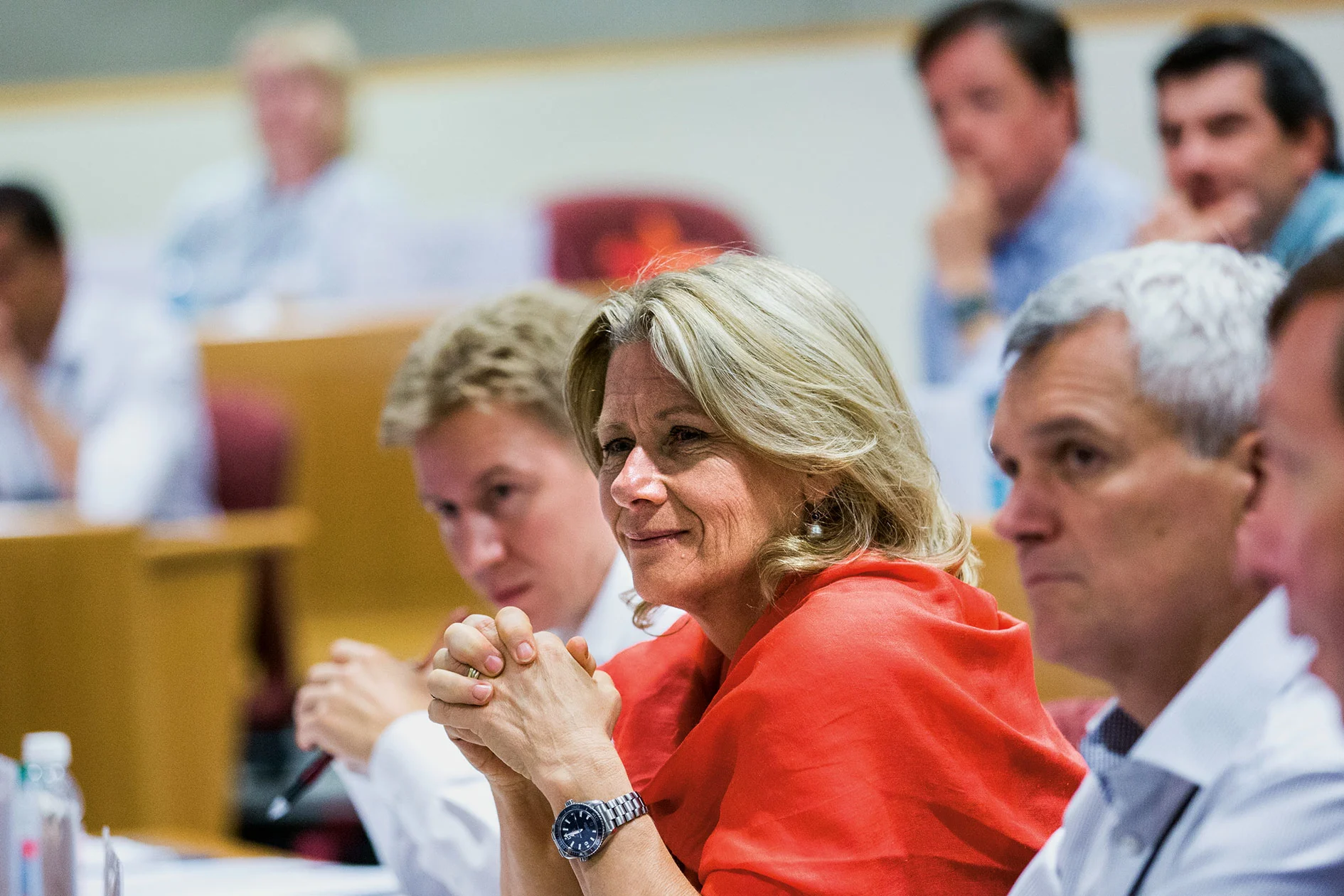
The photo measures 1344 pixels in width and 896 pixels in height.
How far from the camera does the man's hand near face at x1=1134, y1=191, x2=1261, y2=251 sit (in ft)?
8.88

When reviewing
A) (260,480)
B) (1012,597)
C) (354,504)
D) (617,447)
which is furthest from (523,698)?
Answer: (260,480)

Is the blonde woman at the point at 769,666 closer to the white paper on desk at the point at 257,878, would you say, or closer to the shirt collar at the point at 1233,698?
the shirt collar at the point at 1233,698

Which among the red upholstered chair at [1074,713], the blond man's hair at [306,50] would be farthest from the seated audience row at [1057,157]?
the blond man's hair at [306,50]

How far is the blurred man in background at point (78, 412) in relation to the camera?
3920mm

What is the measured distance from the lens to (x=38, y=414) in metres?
3.97

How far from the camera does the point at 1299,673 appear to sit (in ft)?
3.34

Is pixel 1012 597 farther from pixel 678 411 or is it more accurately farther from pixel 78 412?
pixel 78 412

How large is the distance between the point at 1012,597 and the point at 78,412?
10.2 ft

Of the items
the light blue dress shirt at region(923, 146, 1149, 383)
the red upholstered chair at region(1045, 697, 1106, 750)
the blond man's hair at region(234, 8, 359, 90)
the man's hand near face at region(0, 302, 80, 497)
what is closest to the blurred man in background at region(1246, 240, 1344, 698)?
the red upholstered chair at region(1045, 697, 1106, 750)

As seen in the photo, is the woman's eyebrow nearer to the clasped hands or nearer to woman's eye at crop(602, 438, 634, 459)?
woman's eye at crop(602, 438, 634, 459)

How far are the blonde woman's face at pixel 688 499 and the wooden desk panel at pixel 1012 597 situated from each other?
0.35 meters

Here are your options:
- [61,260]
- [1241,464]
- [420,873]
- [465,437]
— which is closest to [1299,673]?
[1241,464]

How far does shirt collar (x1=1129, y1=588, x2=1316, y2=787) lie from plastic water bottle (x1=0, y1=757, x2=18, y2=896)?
109cm

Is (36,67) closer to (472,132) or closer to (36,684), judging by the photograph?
(472,132)
